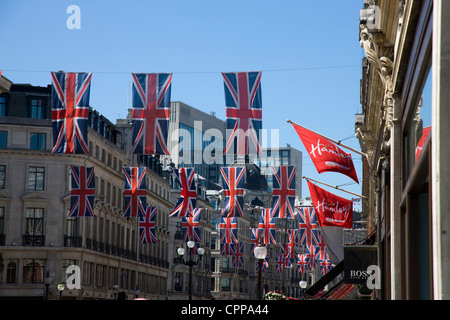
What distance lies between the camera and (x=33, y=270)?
6819 cm

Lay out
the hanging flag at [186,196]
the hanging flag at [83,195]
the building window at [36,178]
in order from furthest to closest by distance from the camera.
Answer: the building window at [36,178] → the hanging flag at [186,196] → the hanging flag at [83,195]

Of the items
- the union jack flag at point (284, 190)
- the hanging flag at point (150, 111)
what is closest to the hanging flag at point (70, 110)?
the hanging flag at point (150, 111)

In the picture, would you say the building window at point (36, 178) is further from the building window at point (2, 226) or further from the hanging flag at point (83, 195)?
the hanging flag at point (83, 195)

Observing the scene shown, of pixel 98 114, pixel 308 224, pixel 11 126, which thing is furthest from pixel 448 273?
pixel 98 114

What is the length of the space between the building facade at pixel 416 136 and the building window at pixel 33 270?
180 feet

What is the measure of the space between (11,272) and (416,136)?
61717 mm

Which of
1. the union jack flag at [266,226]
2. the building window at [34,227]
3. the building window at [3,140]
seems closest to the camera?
the union jack flag at [266,226]

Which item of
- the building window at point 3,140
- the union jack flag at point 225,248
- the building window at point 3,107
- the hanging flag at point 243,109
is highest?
the building window at point 3,107

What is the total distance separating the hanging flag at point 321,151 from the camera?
2458cm

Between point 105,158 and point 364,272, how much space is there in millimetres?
57735

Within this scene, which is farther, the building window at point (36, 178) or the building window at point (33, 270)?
the building window at point (36, 178)

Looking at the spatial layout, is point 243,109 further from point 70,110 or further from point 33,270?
point 33,270

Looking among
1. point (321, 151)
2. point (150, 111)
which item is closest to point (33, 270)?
point (150, 111)
